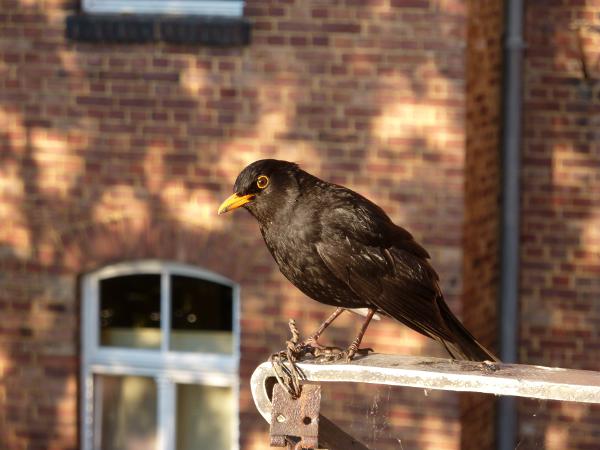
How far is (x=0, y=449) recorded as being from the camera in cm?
820

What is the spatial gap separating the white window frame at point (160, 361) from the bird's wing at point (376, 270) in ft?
10.6

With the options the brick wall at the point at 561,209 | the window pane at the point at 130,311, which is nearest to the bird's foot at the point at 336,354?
the brick wall at the point at 561,209

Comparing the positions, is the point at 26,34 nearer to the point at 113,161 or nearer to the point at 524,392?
the point at 113,161

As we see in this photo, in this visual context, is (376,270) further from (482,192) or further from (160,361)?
(160,361)

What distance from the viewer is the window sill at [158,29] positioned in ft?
24.3

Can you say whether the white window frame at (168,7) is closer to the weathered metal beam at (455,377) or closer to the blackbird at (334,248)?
the blackbird at (334,248)

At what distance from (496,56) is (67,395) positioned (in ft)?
10.3

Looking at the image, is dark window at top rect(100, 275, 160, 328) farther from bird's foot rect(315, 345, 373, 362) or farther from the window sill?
bird's foot rect(315, 345, 373, 362)

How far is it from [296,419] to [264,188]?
4.61 feet

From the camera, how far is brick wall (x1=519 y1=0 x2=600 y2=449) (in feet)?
25.3

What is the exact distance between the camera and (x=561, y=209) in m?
7.80

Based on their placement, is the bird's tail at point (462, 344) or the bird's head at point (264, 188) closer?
the bird's tail at point (462, 344)

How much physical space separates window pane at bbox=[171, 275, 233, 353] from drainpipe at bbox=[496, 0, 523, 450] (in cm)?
156

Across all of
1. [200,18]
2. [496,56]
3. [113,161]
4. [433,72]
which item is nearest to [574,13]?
[496,56]
